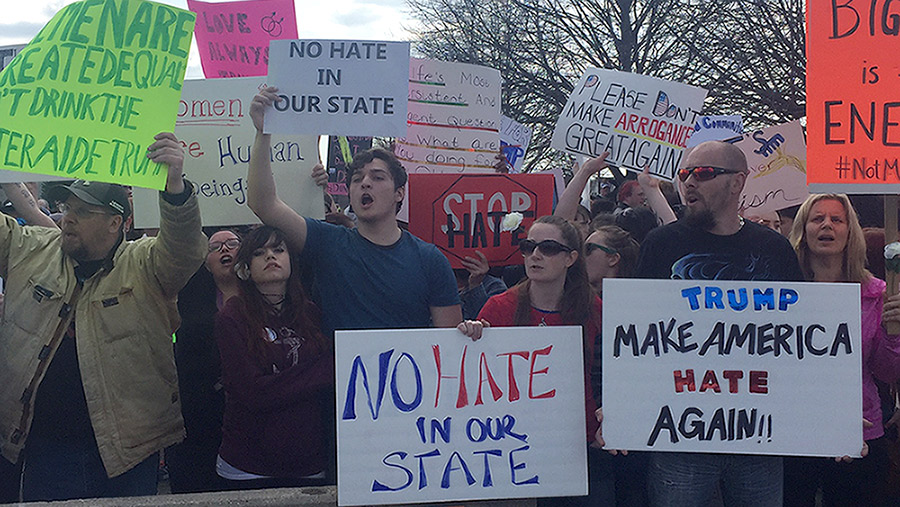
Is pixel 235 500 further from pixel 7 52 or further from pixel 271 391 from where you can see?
pixel 7 52

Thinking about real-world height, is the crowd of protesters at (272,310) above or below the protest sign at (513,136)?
below

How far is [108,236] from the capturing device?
133 inches

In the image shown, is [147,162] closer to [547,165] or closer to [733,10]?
[733,10]

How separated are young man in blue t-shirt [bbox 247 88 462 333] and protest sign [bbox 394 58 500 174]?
1.66 meters

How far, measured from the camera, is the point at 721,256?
3117 millimetres

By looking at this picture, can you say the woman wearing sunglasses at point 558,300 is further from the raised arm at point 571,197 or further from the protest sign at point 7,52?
the protest sign at point 7,52

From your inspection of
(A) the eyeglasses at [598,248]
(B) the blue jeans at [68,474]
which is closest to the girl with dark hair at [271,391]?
(B) the blue jeans at [68,474]

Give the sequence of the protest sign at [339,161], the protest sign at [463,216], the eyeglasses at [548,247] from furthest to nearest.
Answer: the protest sign at [339,161], the protest sign at [463,216], the eyeglasses at [548,247]

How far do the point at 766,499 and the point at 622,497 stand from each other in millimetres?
615

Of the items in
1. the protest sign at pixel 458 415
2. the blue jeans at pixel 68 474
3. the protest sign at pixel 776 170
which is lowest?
the blue jeans at pixel 68 474

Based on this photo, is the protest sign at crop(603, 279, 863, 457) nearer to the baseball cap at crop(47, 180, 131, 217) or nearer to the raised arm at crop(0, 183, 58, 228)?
the baseball cap at crop(47, 180, 131, 217)

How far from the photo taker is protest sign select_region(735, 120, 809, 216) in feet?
16.9

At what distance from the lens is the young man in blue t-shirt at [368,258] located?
3.30 meters

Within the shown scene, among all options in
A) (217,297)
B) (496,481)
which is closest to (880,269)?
(496,481)
